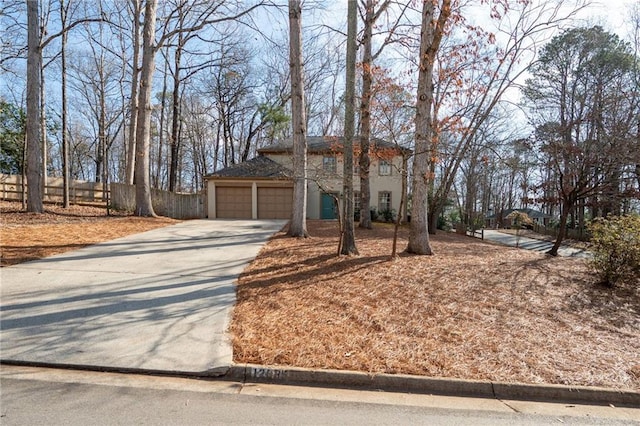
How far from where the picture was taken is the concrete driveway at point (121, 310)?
3.26 meters

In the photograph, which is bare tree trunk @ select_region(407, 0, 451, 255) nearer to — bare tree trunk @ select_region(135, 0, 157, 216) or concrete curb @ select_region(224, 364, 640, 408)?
concrete curb @ select_region(224, 364, 640, 408)

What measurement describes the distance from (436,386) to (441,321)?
1.41 metres

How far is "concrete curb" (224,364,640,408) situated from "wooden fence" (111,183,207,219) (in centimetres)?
1604

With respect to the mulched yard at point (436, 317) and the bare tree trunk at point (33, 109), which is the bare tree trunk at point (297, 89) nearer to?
the mulched yard at point (436, 317)

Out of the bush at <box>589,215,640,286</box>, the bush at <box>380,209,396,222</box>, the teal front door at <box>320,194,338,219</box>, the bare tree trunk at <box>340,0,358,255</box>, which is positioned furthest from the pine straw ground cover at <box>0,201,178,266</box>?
the bush at <box>380,209,396,222</box>

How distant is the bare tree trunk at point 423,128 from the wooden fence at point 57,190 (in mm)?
18892

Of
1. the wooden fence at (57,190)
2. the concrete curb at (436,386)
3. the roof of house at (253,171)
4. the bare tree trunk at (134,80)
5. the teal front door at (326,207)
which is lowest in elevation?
the concrete curb at (436,386)

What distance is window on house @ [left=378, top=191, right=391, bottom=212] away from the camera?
2162cm

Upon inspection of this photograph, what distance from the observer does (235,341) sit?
143 inches

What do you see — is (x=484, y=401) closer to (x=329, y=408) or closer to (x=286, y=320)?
(x=329, y=408)

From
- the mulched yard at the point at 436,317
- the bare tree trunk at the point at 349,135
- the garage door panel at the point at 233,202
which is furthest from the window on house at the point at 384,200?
the bare tree trunk at the point at 349,135

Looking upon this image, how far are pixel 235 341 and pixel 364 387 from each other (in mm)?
1524

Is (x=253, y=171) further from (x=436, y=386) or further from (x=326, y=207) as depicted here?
(x=436, y=386)

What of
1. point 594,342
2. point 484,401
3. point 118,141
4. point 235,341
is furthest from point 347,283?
point 118,141
